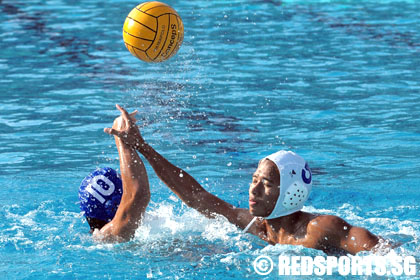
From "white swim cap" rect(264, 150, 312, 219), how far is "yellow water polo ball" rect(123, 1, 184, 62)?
1986 millimetres

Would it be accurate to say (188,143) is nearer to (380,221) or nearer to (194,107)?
(194,107)

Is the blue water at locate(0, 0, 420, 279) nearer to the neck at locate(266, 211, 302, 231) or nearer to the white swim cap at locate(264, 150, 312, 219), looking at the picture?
the neck at locate(266, 211, 302, 231)

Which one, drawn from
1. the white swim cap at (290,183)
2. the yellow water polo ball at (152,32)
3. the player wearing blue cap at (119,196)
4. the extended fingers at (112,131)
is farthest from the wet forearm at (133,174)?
the yellow water polo ball at (152,32)

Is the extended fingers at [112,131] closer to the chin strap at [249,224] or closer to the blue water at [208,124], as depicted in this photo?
the blue water at [208,124]

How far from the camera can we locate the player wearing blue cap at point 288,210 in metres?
3.53

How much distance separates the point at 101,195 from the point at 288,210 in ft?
3.59

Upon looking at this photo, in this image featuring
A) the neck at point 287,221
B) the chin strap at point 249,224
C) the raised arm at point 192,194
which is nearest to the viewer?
the neck at point 287,221

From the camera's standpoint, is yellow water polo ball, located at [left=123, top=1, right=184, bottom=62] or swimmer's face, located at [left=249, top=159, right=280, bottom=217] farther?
yellow water polo ball, located at [left=123, top=1, right=184, bottom=62]

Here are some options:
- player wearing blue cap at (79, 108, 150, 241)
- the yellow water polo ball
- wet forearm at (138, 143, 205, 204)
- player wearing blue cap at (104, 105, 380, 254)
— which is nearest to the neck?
player wearing blue cap at (104, 105, 380, 254)

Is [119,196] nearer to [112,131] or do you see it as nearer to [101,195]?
[101,195]

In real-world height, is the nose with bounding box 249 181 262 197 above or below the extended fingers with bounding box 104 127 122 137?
below

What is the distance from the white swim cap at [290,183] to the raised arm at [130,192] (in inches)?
27.9

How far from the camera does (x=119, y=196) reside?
163 inches

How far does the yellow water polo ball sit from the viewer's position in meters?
5.39
